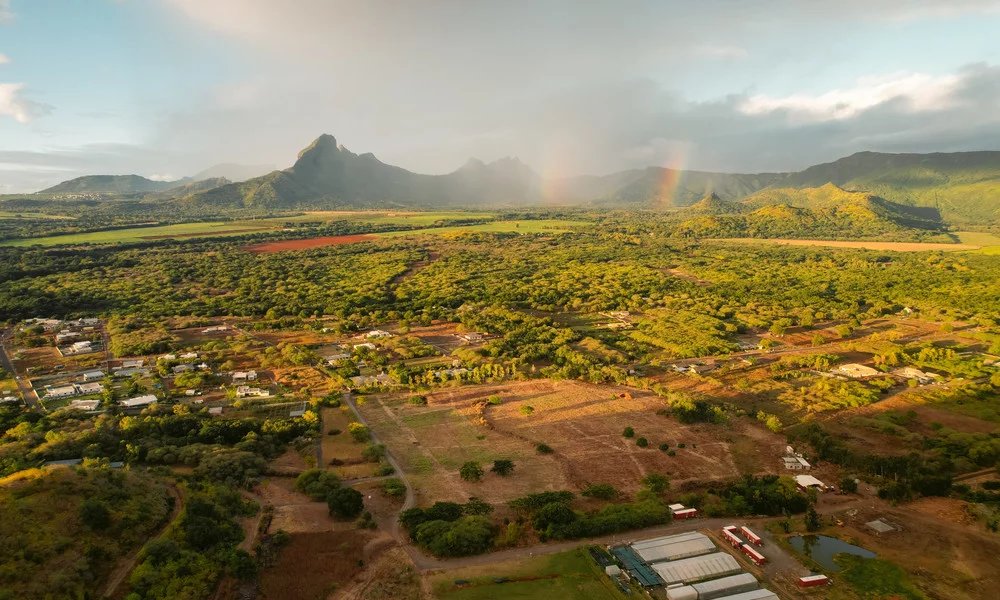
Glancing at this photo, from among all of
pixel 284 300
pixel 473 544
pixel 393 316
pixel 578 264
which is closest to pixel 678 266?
pixel 578 264

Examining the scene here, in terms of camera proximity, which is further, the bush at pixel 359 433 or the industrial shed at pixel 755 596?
the bush at pixel 359 433

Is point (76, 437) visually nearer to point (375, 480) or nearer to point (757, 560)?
point (375, 480)

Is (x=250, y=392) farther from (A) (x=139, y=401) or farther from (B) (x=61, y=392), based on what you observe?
(B) (x=61, y=392)

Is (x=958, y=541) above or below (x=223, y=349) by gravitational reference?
below

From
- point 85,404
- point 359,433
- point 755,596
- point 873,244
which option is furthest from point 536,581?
point 873,244

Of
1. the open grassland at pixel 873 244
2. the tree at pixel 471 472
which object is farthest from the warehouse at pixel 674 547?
the open grassland at pixel 873 244

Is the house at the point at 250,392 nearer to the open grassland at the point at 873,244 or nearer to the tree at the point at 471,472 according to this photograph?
the tree at the point at 471,472

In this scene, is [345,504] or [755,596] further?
[345,504]
